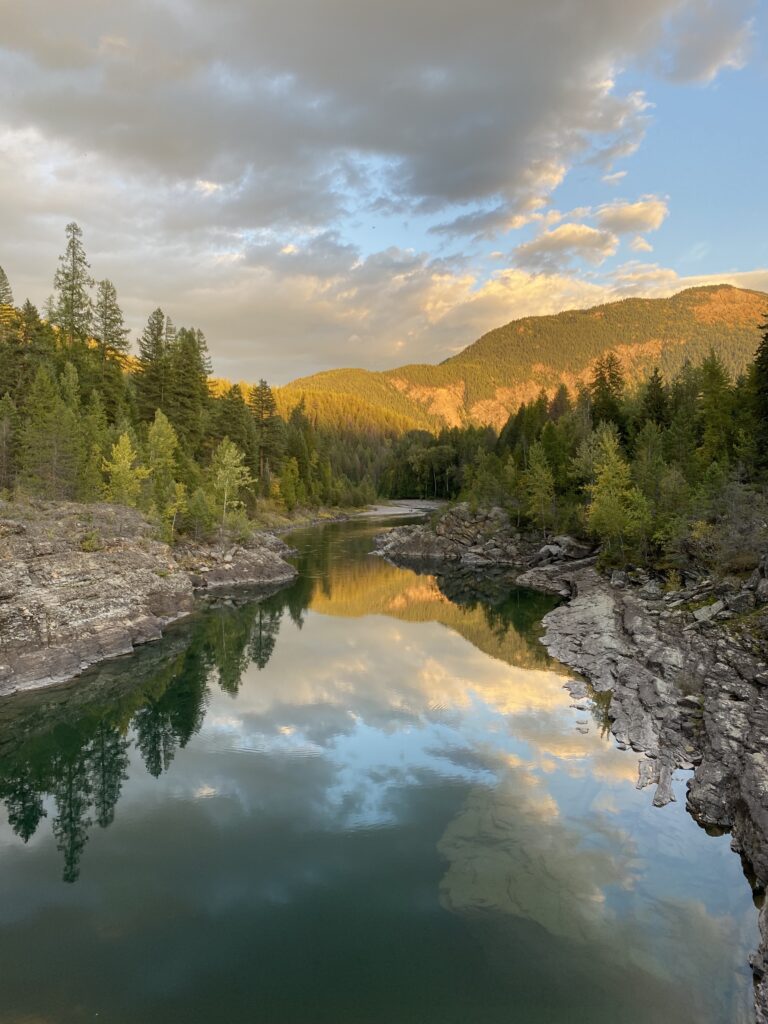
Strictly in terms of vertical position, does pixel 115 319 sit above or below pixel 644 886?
above

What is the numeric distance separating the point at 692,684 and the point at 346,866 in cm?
1762

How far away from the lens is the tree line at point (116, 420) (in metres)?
48.1

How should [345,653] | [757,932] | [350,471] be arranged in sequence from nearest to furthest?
[757,932], [345,653], [350,471]

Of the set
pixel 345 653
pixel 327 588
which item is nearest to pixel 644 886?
pixel 345 653

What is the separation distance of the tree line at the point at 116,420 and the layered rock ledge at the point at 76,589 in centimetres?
650

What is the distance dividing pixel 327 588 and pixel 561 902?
45027 millimetres

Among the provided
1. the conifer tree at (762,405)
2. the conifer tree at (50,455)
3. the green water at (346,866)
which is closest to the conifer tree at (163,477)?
the conifer tree at (50,455)

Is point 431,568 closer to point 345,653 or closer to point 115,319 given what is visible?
point 345,653

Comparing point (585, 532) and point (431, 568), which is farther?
point (431, 568)

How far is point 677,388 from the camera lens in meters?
83.2

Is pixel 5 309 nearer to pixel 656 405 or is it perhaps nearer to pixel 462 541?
A: pixel 462 541

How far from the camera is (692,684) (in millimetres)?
25359

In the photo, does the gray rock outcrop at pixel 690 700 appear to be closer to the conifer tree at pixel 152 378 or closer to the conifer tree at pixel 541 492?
the conifer tree at pixel 541 492

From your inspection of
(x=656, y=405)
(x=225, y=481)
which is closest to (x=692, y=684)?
(x=225, y=481)
